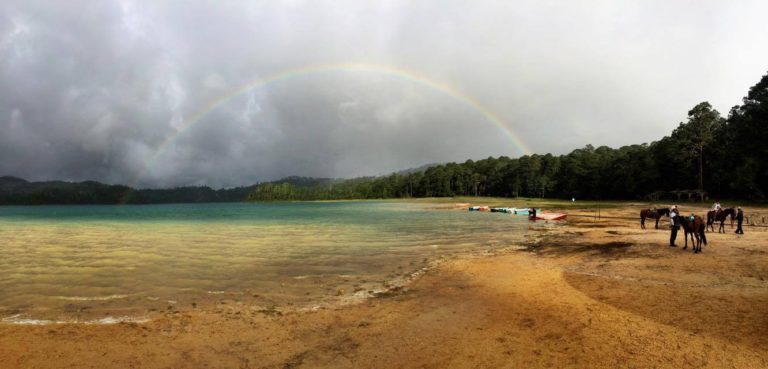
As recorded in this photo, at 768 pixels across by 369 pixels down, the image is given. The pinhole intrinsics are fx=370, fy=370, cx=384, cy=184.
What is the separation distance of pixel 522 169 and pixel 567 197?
2308cm

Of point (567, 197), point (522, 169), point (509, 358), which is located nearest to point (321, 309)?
point (509, 358)

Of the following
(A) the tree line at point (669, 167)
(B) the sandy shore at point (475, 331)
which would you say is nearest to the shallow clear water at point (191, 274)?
(B) the sandy shore at point (475, 331)

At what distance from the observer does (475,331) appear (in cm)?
818

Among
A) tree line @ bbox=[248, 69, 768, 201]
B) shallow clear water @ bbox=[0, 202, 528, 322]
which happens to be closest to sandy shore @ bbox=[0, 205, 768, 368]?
shallow clear water @ bbox=[0, 202, 528, 322]

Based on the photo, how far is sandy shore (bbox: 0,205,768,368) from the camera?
678cm

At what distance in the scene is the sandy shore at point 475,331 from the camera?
6.78m

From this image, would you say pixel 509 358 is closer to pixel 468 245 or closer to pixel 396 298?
pixel 396 298

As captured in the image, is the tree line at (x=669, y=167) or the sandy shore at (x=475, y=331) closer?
the sandy shore at (x=475, y=331)

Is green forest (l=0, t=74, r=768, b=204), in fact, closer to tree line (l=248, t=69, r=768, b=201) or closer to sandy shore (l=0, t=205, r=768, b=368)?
tree line (l=248, t=69, r=768, b=201)

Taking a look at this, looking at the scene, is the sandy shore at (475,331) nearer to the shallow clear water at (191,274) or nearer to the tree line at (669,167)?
the shallow clear water at (191,274)

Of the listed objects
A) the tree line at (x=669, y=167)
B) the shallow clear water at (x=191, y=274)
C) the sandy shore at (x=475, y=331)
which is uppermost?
the tree line at (x=669, y=167)

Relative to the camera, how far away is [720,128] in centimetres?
7106

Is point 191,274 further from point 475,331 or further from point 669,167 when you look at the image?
point 669,167

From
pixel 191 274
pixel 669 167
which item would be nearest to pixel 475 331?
pixel 191 274
